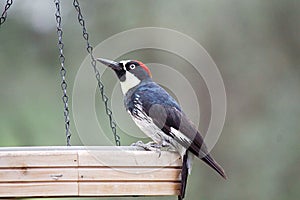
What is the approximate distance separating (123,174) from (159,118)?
0.67m

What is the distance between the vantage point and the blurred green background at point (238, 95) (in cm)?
655

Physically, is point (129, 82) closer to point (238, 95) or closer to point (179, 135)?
point (179, 135)

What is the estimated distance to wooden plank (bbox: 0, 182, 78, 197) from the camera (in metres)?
2.63

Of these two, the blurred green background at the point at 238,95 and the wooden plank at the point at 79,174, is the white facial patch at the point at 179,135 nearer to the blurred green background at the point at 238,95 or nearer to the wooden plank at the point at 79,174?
the wooden plank at the point at 79,174

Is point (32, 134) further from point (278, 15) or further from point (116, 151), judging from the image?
point (116, 151)

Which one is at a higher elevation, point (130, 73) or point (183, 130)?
point (130, 73)

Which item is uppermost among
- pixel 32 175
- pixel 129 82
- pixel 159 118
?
pixel 129 82

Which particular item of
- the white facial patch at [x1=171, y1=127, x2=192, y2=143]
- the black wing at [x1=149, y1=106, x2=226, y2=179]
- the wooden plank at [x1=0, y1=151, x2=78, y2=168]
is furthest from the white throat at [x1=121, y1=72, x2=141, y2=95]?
the wooden plank at [x1=0, y1=151, x2=78, y2=168]

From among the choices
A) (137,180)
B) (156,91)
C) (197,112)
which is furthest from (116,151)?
(197,112)

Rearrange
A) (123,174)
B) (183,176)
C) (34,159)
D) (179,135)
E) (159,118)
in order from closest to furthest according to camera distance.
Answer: (34,159), (123,174), (183,176), (179,135), (159,118)

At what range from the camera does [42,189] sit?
265 centimetres

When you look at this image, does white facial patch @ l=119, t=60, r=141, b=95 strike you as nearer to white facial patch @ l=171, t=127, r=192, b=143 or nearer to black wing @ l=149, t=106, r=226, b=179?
black wing @ l=149, t=106, r=226, b=179

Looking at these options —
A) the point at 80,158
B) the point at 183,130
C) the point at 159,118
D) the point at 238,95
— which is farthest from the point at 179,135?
the point at 238,95

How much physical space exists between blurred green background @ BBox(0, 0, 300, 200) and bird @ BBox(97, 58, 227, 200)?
9.68ft
